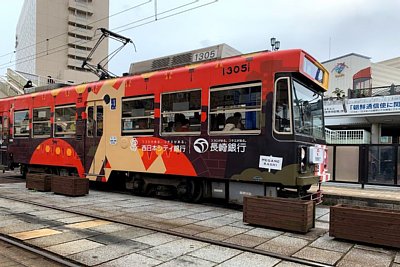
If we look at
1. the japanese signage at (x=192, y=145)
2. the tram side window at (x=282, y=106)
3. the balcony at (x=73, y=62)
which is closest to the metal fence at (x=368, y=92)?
the japanese signage at (x=192, y=145)

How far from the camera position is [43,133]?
13.2 meters

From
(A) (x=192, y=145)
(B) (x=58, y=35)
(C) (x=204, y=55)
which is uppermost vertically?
(B) (x=58, y=35)

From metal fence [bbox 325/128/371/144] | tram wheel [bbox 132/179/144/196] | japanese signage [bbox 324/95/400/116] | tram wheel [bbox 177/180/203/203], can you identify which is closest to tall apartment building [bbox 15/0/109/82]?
japanese signage [bbox 324/95/400/116]

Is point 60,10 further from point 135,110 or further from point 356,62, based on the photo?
point 135,110

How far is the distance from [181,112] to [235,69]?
5.92ft

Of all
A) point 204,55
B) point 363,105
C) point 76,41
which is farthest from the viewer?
point 76,41

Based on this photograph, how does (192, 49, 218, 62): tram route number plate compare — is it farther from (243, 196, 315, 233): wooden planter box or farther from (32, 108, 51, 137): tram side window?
(32, 108, 51, 137): tram side window

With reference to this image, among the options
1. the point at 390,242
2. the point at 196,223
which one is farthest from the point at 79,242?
the point at 390,242

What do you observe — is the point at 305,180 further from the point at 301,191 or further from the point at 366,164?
the point at 366,164

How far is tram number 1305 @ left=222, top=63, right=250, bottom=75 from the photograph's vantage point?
804 centimetres

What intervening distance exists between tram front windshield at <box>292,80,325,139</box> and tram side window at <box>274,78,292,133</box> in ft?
0.50

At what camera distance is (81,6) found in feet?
263

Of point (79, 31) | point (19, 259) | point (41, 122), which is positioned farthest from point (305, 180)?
point (79, 31)

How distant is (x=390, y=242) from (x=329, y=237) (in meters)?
0.95
